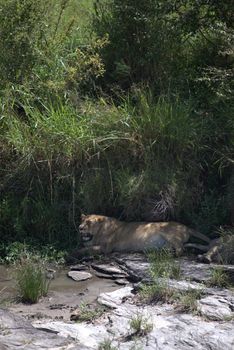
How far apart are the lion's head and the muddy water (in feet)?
2.02

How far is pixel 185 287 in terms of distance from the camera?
25.4 ft

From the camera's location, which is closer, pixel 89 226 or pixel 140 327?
pixel 140 327

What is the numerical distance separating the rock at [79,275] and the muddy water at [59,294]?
47mm

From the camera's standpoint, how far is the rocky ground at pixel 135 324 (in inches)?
257

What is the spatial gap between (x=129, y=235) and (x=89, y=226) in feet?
1.67

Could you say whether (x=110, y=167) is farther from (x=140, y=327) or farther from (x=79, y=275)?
(x=140, y=327)

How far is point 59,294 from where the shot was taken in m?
8.18

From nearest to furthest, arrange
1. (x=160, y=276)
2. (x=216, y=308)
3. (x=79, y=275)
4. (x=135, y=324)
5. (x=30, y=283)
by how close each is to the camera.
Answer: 1. (x=135, y=324)
2. (x=216, y=308)
3. (x=30, y=283)
4. (x=160, y=276)
5. (x=79, y=275)

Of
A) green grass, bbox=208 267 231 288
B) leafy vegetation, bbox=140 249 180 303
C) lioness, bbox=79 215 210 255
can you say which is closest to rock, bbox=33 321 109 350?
leafy vegetation, bbox=140 249 180 303

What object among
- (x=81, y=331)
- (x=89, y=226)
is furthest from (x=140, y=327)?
(x=89, y=226)

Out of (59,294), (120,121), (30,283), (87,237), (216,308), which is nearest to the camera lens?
(216,308)

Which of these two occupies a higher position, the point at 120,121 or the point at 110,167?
the point at 120,121

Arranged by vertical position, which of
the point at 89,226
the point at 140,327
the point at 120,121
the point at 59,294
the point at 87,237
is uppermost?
the point at 120,121

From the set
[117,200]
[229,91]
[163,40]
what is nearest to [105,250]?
[117,200]
